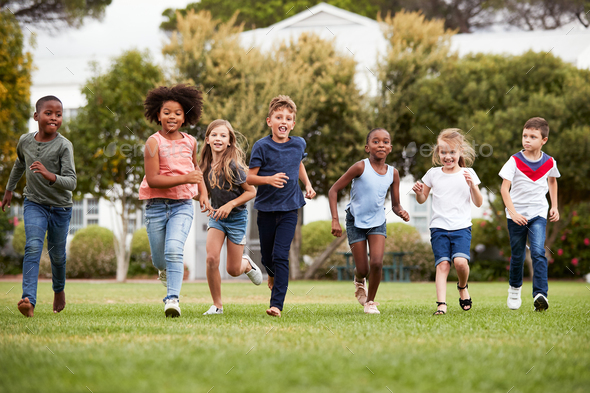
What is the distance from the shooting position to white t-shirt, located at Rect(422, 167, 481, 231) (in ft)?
19.1

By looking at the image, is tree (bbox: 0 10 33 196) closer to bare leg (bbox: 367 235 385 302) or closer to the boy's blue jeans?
bare leg (bbox: 367 235 385 302)

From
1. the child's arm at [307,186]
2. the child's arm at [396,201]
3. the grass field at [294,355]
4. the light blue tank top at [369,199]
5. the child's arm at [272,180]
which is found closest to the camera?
the grass field at [294,355]

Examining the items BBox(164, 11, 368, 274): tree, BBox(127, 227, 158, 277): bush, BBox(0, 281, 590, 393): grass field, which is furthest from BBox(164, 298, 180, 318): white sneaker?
BBox(127, 227, 158, 277): bush

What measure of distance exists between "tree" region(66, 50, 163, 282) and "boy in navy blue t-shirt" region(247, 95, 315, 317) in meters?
10.9

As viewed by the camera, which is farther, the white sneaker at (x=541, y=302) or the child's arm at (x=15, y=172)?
the white sneaker at (x=541, y=302)

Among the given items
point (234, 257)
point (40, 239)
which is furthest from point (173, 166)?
point (40, 239)

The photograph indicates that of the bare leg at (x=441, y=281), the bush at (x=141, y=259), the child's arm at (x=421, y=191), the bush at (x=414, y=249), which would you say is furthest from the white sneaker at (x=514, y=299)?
the bush at (x=141, y=259)

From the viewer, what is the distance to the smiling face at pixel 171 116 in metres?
5.39

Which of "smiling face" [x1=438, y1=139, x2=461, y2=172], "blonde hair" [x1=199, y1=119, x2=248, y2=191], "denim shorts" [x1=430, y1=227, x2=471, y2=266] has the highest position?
"smiling face" [x1=438, y1=139, x2=461, y2=172]

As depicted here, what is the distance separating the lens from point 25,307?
5051mm

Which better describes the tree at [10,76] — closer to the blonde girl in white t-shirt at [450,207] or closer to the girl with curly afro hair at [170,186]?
the girl with curly afro hair at [170,186]

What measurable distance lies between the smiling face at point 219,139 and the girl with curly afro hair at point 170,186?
0.17 meters

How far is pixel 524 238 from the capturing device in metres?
6.34

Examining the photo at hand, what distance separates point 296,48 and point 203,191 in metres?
11.6
